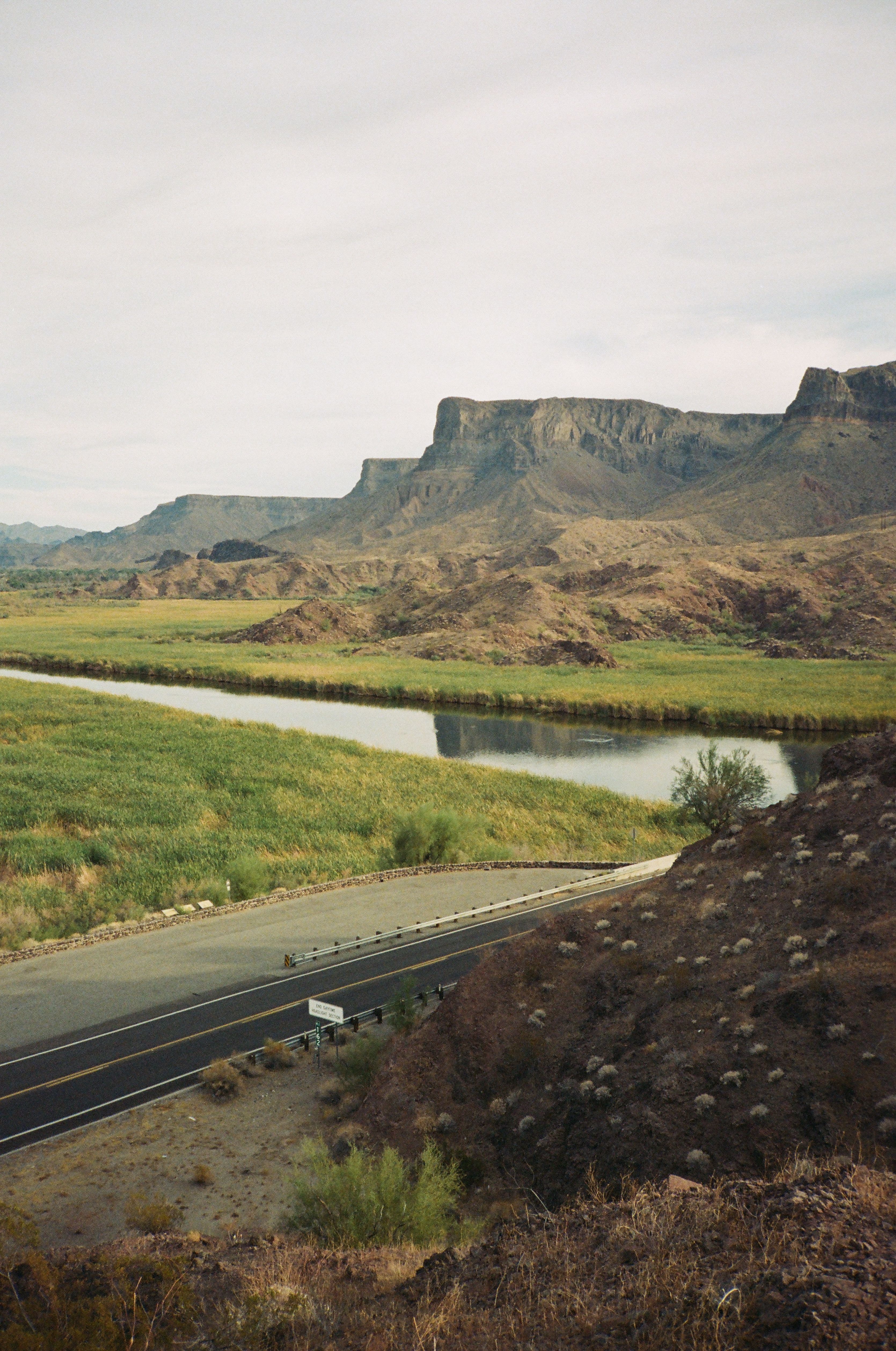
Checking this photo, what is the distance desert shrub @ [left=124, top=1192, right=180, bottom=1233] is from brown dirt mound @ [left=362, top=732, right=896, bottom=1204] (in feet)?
11.5

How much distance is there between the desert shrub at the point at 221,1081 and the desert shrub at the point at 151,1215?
10.8 ft

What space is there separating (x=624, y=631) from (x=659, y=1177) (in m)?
108

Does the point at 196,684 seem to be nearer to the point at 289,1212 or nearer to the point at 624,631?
the point at 624,631

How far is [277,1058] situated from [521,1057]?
518cm

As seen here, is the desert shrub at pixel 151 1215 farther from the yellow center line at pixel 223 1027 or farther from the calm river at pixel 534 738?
the calm river at pixel 534 738

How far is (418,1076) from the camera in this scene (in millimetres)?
14609

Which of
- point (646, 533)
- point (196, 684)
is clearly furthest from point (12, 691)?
point (646, 533)

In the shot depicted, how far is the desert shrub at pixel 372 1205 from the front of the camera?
33.9 feet

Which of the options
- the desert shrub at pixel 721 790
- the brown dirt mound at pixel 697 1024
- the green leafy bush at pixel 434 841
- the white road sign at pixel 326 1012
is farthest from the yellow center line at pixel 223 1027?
the desert shrub at pixel 721 790

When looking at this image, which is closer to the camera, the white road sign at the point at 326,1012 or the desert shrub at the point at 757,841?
the white road sign at the point at 326,1012

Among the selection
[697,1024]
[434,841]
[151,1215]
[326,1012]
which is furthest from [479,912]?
[151,1215]

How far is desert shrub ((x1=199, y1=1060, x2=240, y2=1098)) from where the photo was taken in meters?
15.2

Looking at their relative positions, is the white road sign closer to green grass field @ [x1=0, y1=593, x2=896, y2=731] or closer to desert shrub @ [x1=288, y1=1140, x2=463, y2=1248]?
desert shrub @ [x1=288, y1=1140, x2=463, y2=1248]

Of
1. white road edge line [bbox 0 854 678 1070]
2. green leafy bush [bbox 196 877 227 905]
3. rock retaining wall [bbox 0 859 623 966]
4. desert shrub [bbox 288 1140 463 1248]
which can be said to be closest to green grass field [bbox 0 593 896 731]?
rock retaining wall [bbox 0 859 623 966]
